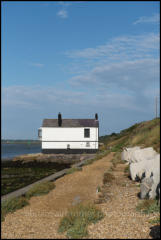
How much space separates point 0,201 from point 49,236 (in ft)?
18.8

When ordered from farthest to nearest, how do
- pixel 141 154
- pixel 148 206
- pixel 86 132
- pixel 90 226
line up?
pixel 86 132 → pixel 141 154 → pixel 148 206 → pixel 90 226

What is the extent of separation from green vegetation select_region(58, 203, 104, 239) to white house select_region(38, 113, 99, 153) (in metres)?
45.6

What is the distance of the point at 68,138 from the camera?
57.4 meters

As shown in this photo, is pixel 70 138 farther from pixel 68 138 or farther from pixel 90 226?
pixel 90 226

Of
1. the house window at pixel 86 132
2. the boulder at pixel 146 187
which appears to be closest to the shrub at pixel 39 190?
the boulder at pixel 146 187

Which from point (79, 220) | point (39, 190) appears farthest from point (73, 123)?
point (79, 220)

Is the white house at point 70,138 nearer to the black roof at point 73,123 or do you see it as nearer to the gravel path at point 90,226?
the black roof at point 73,123

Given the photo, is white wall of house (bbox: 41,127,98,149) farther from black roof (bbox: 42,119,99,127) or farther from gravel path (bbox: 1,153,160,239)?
gravel path (bbox: 1,153,160,239)

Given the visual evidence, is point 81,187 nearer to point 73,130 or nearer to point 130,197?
point 130,197

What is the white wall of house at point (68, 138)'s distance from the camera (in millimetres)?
57031

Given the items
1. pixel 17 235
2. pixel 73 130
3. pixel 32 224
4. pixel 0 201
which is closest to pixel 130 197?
pixel 32 224

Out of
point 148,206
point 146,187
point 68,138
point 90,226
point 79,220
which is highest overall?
point 146,187

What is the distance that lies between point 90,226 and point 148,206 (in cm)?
241

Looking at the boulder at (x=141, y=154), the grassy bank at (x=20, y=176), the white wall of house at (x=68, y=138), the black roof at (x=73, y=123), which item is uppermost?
the black roof at (x=73, y=123)
